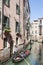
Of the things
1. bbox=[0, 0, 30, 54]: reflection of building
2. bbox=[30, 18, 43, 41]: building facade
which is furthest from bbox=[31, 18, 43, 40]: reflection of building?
bbox=[0, 0, 30, 54]: reflection of building

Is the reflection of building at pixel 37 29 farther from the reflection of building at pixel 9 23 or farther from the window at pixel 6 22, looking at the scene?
the window at pixel 6 22

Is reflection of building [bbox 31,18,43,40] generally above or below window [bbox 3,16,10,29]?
below

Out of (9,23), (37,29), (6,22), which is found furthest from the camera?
(37,29)

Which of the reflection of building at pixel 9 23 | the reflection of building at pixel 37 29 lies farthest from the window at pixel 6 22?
the reflection of building at pixel 37 29

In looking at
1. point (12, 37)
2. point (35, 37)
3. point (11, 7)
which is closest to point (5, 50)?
point (12, 37)

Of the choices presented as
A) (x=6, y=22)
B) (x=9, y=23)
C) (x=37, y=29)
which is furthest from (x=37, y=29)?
(x=6, y=22)

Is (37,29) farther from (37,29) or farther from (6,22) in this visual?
(6,22)

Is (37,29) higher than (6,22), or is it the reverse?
(6,22)

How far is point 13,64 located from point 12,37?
5779 millimetres

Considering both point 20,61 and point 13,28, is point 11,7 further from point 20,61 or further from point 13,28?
point 20,61

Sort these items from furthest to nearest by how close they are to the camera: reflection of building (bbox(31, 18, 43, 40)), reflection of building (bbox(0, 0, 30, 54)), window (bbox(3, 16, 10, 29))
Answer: reflection of building (bbox(31, 18, 43, 40)), window (bbox(3, 16, 10, 29)), reflection of building (bbox(0, 0, 30, 54))

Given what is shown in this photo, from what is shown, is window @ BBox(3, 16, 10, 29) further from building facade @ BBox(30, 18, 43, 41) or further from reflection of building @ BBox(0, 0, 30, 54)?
building facade @ BBox(30, 18, 43, 41)

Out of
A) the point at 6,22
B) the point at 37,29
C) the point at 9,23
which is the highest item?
the point at 6,22

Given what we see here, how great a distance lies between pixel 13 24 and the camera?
23.7 m
